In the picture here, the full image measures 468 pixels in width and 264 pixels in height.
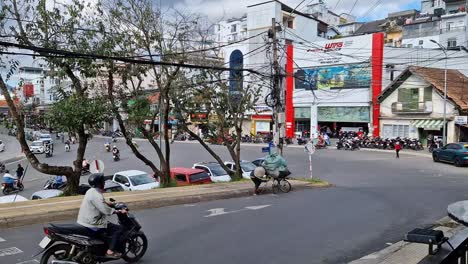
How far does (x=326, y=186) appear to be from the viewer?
61.7ft

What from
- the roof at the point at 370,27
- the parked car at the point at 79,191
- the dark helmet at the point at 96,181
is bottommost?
the parked car at the point at 79,191

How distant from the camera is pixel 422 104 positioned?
139 ft

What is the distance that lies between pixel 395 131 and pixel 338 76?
9.67 m

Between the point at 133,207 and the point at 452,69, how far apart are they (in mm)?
45821

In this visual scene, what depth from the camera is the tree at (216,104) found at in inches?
828

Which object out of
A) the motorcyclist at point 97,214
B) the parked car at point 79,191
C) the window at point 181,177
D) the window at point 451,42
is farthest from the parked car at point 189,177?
the window at point 451,42

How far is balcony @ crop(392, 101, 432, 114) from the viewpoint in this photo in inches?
1647

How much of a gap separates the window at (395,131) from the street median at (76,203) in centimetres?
3254

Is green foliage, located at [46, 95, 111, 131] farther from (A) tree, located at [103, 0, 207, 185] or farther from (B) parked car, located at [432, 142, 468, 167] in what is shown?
(B) parked car, located at [432, 142, 468, 167]

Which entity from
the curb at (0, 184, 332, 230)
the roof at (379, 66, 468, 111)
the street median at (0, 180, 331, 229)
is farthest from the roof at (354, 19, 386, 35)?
the curb at (0, 184, 332, 230)

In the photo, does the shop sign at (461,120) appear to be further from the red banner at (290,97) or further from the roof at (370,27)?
the roof at (370,27)

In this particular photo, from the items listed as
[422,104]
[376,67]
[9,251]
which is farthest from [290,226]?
[376,67]

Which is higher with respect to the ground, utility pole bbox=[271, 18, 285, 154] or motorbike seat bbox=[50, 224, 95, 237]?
utility pole bbox=[271, 18, 285, 154]

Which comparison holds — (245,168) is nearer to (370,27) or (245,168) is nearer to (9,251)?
(9,251)
